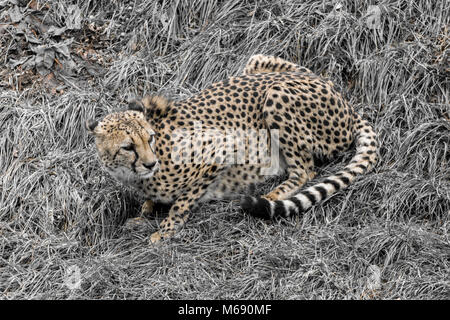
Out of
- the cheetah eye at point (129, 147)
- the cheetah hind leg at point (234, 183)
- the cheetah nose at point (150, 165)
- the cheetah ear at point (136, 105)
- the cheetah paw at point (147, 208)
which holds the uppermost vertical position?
the cheetah ear at point (136, 105)

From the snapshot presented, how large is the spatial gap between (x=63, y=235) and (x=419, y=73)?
313 centimetres

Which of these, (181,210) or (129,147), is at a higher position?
(129,147)

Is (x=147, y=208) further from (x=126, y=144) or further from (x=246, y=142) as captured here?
(x=246, y=142)

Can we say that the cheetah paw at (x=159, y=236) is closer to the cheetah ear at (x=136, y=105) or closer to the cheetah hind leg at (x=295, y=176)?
the cheetah hind leg at (x=295, y=176)

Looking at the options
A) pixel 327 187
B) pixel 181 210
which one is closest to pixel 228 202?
pixel 181 210

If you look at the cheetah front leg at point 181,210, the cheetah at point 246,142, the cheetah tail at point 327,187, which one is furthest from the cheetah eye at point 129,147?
the cheetah tail at point 327,187

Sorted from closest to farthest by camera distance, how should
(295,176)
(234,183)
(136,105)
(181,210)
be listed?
(136,105) → (181,210) → (295,176) → (234,183)

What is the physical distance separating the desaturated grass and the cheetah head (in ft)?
1.65

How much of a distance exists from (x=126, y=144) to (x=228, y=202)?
1.03 metres

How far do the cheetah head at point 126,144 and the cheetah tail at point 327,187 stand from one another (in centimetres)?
75

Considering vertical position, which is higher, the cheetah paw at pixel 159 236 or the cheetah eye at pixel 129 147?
the cheetah eye at pixel 129 147

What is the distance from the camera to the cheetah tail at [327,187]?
4.70 meters

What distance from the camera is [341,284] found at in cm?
418

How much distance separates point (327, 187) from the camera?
4.84 meters
